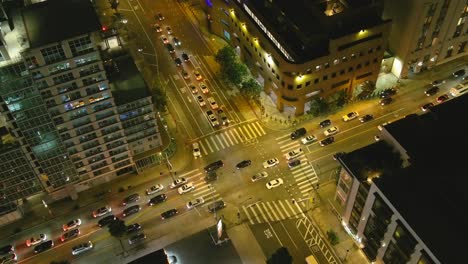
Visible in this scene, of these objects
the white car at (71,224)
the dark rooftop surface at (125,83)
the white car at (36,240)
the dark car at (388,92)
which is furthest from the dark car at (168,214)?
the dark car at (388,92)

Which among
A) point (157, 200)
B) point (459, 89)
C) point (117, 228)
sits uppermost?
point (157, 200)

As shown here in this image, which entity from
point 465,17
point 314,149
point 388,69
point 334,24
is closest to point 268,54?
point 334,24

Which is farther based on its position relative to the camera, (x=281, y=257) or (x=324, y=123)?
(x=324, y=123)

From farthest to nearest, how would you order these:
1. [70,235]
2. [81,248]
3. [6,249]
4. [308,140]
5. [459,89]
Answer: [459,89], [308,140], [70,235], [6,249], [81,248]

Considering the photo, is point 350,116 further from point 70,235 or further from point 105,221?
point 70,235

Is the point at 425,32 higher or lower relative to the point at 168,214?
higher

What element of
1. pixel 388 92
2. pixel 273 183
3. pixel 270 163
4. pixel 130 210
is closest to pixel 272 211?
pixel 273 183

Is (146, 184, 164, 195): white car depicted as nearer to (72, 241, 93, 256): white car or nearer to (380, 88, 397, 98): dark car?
(72, 241, 93, 256): white car
